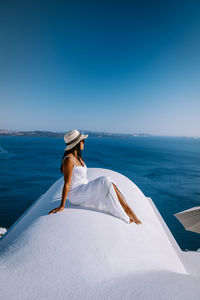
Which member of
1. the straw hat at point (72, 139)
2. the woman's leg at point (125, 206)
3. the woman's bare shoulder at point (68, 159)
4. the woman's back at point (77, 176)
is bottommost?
the woman's leg at point (125, 206)

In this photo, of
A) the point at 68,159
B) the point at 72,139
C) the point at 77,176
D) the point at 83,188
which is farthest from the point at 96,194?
the point at 72,139

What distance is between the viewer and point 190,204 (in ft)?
50.3

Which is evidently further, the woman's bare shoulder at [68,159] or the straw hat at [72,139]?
the straw hat at [72,139]

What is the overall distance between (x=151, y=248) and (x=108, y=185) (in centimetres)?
116

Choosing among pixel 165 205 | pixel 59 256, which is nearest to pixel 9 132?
pixel 165 205

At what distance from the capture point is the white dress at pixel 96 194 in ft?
8.10

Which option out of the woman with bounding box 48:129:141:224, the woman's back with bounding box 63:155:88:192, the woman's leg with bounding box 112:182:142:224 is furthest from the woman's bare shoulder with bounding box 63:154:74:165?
the woman's leg with bounding box 112:182:142:224

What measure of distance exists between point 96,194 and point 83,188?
0.22 metres

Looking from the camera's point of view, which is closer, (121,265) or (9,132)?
(121,265)

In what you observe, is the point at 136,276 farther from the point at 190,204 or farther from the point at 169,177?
the point at 169,177

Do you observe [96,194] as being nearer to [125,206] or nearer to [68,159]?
[125,206]

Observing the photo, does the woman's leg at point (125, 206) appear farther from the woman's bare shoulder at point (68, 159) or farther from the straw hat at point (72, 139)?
the straw hat at point (72, 139)

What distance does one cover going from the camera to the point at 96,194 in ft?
8.37

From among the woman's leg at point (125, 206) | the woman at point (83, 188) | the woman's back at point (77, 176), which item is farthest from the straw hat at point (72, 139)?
the woman's leg at point (125, 206)
